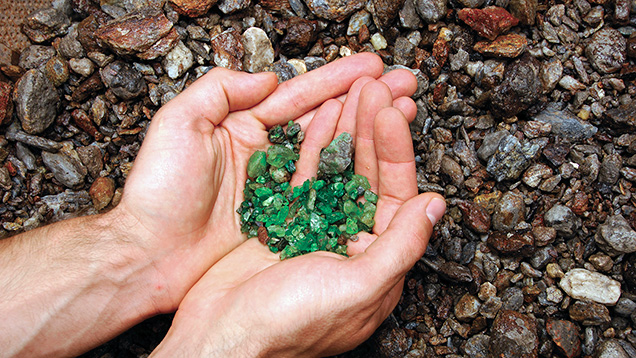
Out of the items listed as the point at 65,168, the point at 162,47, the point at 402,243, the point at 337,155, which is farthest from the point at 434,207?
the point at 65,168

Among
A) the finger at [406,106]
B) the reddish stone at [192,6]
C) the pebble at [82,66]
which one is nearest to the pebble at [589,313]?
the finger at [406,106]

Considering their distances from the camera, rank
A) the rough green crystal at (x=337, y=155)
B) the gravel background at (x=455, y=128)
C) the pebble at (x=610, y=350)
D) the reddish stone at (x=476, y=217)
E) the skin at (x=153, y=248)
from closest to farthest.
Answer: the skin at (x=153, y=248)
the pebble at (x=610, y=350)
the rough green crystal at (x=337, y=155)
the gravel background at (x=455, y=128)
the reddish stone at (x=476, y=217)

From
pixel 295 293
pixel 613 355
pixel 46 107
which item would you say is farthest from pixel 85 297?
pixel 613 355

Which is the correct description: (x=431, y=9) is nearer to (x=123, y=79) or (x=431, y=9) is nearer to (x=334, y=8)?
(x=334, y=8)

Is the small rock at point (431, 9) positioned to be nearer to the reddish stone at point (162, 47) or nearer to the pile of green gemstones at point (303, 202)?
the pile of green gemstones at point (303, 202)

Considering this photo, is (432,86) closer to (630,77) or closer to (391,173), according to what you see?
(391,173)

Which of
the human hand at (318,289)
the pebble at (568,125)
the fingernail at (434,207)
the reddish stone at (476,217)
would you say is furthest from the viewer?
the pebble at (568,125)

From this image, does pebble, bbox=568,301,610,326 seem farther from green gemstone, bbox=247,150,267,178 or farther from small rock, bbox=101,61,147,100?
small rock, bbox=101,61,147,100
